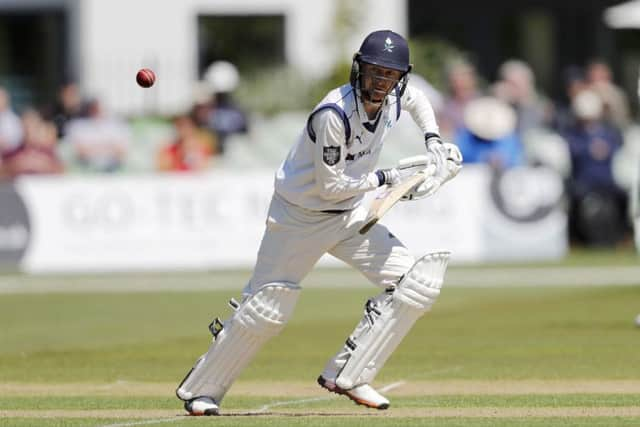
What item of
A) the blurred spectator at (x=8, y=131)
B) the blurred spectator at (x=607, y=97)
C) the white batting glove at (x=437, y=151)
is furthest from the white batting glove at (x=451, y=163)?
the blurred spectator at (x=607, y=97)

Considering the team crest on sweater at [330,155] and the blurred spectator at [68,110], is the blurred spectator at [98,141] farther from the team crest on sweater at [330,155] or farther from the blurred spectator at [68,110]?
the team crest on sweater at [330,155]

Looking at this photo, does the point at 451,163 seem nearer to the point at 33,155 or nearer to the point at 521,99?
the point at 33,155

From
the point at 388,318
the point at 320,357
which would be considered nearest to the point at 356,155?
the point at 388,318

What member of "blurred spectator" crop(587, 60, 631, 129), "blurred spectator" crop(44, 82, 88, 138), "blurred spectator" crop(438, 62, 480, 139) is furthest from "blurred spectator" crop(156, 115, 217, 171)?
"blurred spectator" crop(587, 60, 631, 129)

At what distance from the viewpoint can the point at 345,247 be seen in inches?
301

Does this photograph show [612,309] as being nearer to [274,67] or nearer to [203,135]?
[203,135]

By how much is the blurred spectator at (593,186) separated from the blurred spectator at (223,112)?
3781 millimetres

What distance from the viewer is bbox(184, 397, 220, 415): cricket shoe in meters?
7.59

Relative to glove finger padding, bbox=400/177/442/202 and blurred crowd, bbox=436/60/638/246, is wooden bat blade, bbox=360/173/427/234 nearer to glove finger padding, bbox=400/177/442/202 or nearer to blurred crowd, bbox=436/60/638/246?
glove finger padding, bbox=400/177/442/202

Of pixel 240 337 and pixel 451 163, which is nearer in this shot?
pixel 240 337

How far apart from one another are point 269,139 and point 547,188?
3.31 meters

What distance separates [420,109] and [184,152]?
34.2 feet

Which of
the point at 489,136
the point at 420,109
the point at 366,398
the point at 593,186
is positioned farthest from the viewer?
the point at 593,186

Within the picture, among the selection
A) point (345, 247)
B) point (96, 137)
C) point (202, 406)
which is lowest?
point (96, 137)
